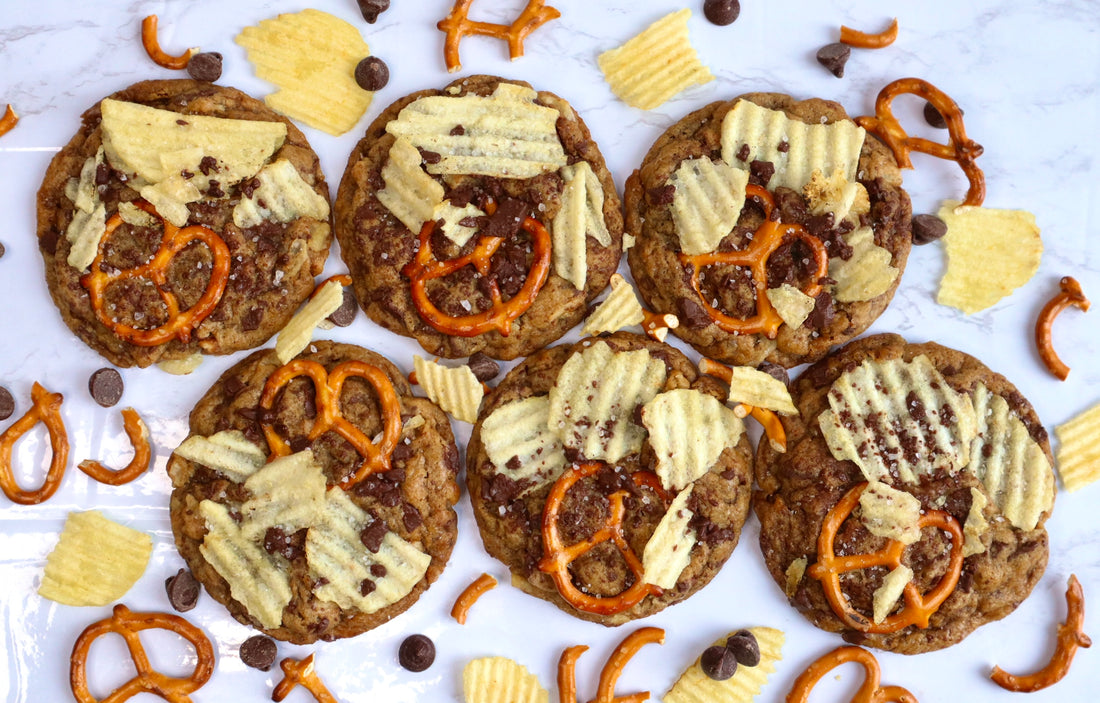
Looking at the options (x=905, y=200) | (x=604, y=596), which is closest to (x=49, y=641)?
(x=604, y=596)

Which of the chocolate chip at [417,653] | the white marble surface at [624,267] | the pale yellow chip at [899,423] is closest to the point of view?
the pale yellow chip at [899,423]

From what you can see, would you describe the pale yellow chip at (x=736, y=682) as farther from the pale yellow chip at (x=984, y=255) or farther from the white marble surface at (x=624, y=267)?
the pale yellow chip at (x=984, y=255)

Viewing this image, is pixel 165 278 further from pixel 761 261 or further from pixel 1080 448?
pixel 1080 448

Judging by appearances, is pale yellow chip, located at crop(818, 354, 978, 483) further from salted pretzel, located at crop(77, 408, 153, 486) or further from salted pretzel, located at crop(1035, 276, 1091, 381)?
salted pretzel, located at crop(77, 408, 153, 486)

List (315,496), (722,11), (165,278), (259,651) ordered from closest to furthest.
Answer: (315,496), (165,278), (259,651), (722,11)

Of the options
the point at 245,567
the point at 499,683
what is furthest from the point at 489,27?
the point at 499,683

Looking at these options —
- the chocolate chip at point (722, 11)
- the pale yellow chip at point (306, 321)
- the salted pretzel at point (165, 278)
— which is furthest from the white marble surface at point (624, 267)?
the salted pretzel at point (165, 278)
